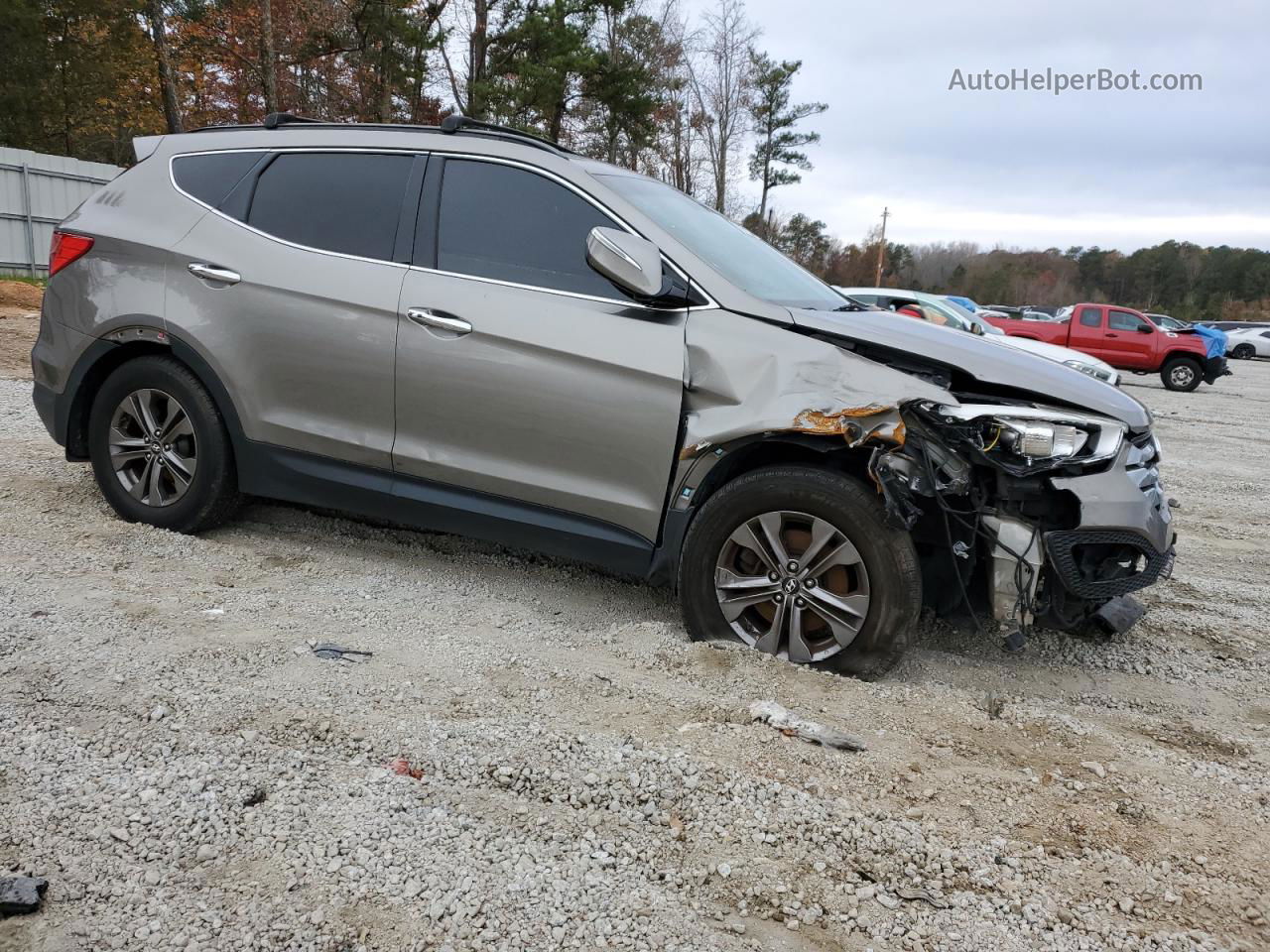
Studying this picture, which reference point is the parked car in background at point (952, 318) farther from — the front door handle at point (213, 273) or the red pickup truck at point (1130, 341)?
the red pickup truck at point (1130, 341)

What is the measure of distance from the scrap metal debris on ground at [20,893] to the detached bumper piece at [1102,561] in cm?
295

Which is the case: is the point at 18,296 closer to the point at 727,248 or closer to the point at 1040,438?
the point at 727,248

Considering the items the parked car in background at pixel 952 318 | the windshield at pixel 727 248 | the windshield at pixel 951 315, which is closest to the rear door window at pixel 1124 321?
the parked car in background at pixel 952 318

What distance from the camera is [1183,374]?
20078 mm

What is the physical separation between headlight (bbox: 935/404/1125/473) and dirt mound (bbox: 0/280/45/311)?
14034 mm

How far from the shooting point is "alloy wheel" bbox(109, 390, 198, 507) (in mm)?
4184

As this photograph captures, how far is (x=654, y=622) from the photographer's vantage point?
11.9 feet

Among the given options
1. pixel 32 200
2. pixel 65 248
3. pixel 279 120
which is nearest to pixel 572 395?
pixel 279 120

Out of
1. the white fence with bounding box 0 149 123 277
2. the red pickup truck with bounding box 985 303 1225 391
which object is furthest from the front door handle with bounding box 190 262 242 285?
the red pickup truck with bounding box 985 303 1225 391

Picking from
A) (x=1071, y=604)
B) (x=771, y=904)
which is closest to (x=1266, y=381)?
(x=1071, y=604)

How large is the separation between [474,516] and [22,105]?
99.1ft

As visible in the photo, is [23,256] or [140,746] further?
[23,256]

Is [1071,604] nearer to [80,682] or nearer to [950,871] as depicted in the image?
[950,871]

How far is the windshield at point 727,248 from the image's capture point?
3.57 metres
